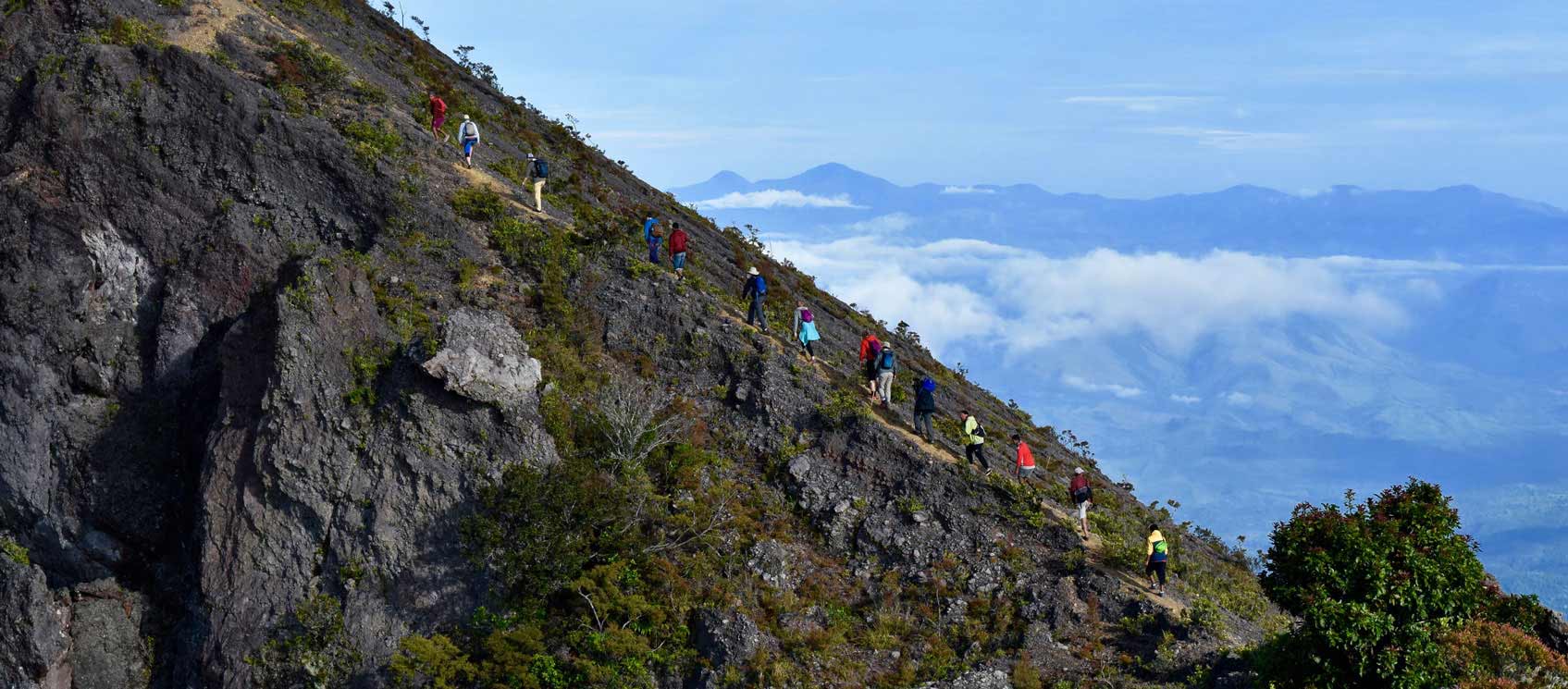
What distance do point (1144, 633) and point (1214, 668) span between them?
1.87 meters

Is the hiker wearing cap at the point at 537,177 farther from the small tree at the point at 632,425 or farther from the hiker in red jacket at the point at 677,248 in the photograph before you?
the small tree at the point at 632,425

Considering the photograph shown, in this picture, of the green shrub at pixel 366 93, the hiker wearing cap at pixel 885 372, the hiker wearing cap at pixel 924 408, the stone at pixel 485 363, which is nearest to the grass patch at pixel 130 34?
the green shrub at pixel 366 93

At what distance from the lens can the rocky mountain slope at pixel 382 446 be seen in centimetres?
2247

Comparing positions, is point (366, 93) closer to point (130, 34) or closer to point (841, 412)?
point (130, 34)

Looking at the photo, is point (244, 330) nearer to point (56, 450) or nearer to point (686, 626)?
point (56, 450)

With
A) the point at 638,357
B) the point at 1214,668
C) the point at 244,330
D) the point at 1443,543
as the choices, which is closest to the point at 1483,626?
the point at 1443,543

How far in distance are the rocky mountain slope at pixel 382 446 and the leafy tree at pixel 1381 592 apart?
8.95 ft

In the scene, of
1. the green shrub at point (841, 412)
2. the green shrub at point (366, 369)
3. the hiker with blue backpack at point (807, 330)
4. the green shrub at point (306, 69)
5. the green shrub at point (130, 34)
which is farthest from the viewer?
the green shrub at point (306, 69)

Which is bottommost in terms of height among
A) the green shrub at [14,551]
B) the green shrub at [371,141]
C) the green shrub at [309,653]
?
the green shrub at [309,653]

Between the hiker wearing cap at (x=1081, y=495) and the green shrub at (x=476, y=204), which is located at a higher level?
the green shrub at (x=476, y=204)

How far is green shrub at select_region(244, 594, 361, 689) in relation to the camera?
21.7m

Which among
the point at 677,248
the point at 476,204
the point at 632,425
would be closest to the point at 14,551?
the point at 476,204

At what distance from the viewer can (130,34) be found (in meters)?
29.7

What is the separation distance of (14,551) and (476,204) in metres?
13.4
